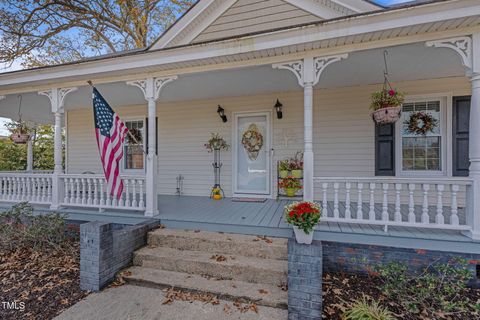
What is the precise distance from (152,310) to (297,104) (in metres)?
4.65

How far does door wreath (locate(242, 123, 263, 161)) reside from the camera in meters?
5.79

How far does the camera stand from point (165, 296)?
8.86ft

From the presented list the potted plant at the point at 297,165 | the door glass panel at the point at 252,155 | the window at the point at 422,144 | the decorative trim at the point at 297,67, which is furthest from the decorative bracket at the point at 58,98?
the window at the point at 422,144

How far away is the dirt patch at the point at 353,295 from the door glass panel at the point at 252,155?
9.68ft

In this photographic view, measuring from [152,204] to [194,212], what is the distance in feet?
2.42

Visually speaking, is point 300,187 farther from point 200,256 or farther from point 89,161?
point 89,161

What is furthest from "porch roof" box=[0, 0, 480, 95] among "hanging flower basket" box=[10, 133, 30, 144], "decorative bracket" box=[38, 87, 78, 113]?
"hanging flower basket" box=[10, 133, 30, 144]

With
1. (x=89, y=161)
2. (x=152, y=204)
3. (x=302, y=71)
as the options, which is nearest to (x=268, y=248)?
(x=152, y=204)

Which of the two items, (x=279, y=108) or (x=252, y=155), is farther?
(x=252, y=155)

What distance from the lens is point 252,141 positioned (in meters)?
5.84

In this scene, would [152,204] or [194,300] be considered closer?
[194,300]

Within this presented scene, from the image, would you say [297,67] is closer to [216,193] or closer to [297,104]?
[297,104]

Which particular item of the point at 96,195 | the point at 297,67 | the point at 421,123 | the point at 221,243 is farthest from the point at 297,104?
→ the point at 96,195

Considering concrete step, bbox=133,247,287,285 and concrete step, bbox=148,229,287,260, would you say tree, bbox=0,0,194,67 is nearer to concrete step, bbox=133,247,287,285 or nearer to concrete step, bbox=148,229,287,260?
concrete step, bbox=148,229,287,260
